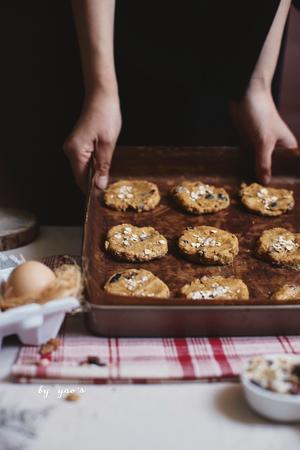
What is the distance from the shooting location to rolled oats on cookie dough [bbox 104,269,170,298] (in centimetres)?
156

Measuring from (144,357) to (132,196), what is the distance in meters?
0.84

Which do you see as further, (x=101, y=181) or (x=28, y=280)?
(x=101, y=181)

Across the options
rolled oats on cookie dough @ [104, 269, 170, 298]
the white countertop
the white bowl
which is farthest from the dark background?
the white bowl

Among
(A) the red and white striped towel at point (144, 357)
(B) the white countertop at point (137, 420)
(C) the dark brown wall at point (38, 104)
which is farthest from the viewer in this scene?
(C) the dark brown wall at point (38, 104)

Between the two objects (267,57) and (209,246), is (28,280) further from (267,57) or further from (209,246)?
(267,57)

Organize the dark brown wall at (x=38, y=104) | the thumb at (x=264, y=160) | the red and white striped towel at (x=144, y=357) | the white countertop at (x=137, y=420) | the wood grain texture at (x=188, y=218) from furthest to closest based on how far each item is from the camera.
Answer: the dark brown wall at (x=38, y=104) → the thumb at (x=264, y=160) → the wood grain texture at (x=188, y=218) → the red and white striped towel at (x=144, y=357) → the white countertop at (x=137, y=420)

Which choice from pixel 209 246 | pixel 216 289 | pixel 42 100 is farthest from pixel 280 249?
pixel 42 100

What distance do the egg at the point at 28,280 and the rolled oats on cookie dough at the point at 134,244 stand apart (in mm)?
437

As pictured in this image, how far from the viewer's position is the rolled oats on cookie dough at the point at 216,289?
5.12 ft

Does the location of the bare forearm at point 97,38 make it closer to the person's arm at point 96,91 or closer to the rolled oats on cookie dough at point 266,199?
the person's arm at point 96,91

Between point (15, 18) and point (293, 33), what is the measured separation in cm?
120

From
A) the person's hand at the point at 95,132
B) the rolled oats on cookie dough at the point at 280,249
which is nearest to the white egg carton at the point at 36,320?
the rolled oats on cookie dough at the point at 280,249

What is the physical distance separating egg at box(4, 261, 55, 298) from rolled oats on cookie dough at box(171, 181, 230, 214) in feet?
2.63

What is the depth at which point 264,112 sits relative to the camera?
7.47 feet
